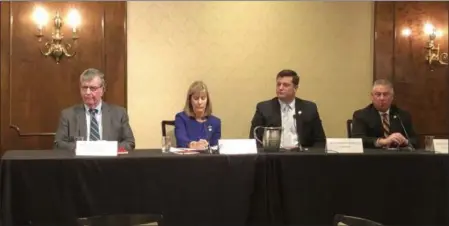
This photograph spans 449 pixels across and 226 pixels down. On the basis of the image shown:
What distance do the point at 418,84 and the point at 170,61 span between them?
86.3 inches

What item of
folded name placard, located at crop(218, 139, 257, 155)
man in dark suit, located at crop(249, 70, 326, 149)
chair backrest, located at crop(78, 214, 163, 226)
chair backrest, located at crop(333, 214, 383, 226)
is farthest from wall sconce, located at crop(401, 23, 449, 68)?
chair backrest, located at crop(78, 214, 163, 226)

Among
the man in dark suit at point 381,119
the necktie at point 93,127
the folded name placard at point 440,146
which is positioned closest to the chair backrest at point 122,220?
the necktie at point 93,127

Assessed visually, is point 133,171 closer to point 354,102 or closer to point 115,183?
point 115,183

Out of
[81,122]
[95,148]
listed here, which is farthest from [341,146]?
[81,122]

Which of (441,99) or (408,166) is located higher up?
(441,99)

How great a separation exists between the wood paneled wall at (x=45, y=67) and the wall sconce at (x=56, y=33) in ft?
0.11

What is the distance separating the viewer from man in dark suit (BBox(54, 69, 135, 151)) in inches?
124

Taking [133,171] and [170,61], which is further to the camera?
[170,61]

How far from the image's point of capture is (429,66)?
473 centimetres

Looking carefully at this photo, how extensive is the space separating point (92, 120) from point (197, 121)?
0.66m

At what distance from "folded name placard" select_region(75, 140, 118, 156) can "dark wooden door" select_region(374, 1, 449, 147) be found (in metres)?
2.81

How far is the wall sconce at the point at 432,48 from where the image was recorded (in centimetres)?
468

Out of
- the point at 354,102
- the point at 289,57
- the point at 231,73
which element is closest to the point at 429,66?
the point at 354,102

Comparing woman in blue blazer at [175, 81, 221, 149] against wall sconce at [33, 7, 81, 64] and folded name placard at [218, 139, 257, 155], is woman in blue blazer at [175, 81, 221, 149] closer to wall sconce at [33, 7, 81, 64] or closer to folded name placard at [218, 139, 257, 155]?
folded name placard at [218, 139, 257, 155]
